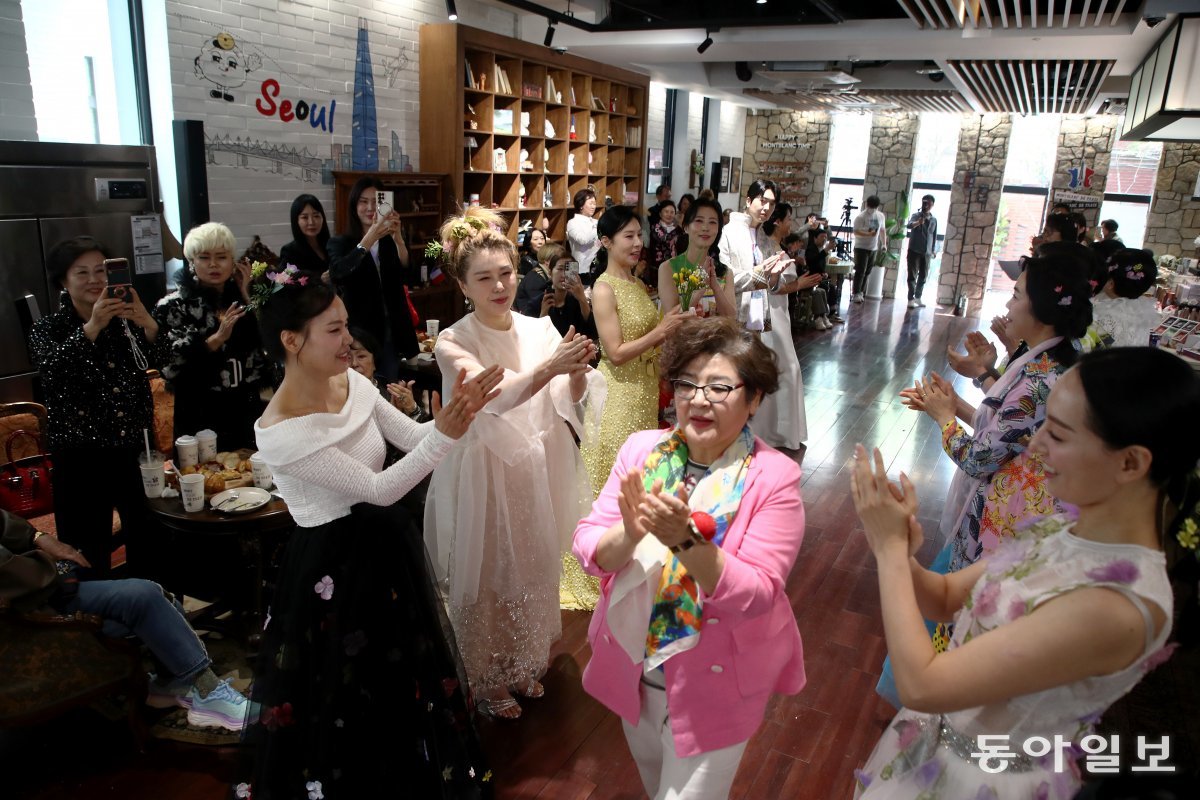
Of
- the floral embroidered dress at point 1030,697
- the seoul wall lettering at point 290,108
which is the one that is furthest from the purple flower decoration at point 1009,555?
the seoul wall lettering at point 290,108

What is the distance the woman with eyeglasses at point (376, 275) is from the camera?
4961 mm

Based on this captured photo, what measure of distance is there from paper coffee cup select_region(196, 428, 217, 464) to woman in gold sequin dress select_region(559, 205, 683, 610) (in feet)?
5.32

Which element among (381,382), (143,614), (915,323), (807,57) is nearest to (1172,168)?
(915,323)

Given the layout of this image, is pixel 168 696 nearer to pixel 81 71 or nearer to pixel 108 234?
pixel 108 234

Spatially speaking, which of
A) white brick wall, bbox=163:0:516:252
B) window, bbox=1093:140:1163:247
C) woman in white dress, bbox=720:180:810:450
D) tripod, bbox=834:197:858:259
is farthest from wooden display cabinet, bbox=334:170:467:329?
window, bbox=1093:140:1163:247

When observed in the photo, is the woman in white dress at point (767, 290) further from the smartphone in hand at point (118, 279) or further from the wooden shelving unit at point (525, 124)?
the smartphone in hand at point (118, 279)

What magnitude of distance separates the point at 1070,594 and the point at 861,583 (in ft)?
9.84

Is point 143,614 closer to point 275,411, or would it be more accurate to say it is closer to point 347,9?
point 275,411

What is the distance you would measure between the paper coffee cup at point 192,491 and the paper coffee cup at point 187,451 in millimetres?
214

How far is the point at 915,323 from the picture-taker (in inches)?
472

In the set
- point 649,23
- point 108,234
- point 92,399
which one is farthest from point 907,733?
point 649,23

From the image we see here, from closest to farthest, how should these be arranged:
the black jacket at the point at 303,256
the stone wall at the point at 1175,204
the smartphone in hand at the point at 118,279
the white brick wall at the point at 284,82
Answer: the smartphone in hand at the point at 118,279 < the black jacket at the point at 303,256 < the white brick wall at the point at 284,82 < the stone wall at the point at 1175,204

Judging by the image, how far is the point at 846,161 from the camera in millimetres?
16234

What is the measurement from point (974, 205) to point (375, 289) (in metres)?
12.2
